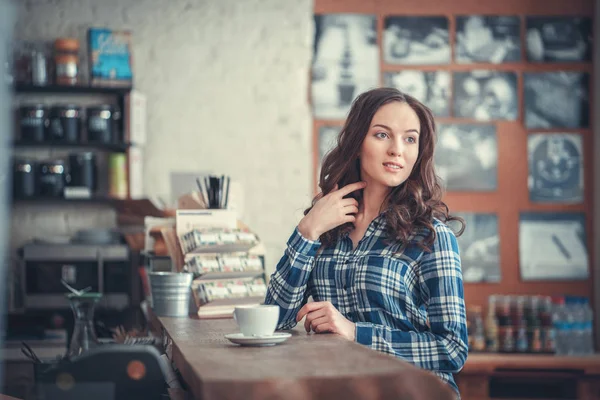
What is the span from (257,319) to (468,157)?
4096 millimetres

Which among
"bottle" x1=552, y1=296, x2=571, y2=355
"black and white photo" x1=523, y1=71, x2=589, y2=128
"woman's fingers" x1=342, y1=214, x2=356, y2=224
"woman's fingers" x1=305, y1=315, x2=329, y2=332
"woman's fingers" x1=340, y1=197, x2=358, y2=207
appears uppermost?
"black and white photo" x1=523, y1=71, x2=589, y2=128

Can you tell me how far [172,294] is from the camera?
109 inches

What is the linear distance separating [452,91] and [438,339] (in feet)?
12.9

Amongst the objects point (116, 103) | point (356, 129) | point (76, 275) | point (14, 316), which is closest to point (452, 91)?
point (116, 103)

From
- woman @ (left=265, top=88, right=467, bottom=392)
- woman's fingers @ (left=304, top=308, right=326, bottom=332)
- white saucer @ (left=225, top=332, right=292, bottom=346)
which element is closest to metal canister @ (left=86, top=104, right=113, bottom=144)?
woman @ (left=265, top=88, right=467, bottom=392)

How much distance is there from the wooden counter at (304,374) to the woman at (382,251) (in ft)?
0.97

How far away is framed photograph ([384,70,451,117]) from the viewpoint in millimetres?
5645

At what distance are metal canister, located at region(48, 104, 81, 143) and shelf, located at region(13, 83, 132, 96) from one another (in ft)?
0.38

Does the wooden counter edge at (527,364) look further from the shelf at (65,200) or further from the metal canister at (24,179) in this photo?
the metal canister at (24,179)

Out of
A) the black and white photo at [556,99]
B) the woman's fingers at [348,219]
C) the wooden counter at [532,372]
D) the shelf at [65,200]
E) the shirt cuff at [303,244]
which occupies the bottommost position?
the wooden counter at [532,372]

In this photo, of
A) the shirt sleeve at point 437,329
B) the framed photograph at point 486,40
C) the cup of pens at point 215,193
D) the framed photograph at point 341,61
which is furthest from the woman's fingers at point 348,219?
the framed photograph at point 486,40

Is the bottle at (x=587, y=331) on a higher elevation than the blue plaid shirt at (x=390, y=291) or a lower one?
lower

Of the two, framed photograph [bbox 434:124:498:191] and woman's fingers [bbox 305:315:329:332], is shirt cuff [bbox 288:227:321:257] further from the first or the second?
framed photograph [bbox 434:124:498:191]

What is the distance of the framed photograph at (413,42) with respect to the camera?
565 centimetres
